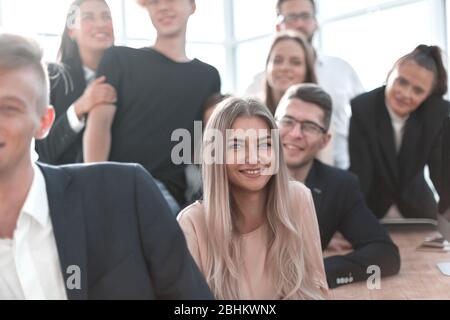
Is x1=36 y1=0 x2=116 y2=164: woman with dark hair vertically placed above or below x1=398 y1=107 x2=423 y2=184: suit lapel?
above

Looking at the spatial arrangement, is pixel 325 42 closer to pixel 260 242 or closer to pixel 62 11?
pixel 62 11

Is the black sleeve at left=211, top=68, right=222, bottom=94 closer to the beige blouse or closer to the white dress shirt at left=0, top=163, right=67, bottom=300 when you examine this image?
the beige blouse

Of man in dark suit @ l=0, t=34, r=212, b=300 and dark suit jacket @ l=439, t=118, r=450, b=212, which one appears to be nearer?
man in dark suit @ l=0, t=34, r=212, b=300

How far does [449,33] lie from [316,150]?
403mm

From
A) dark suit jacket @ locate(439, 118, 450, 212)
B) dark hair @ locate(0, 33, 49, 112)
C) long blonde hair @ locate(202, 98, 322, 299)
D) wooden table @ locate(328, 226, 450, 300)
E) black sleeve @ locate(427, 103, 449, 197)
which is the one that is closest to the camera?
dark hair @ locate(0, 33, 49, 112)

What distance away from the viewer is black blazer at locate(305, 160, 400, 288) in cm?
112

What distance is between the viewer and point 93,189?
0.66m

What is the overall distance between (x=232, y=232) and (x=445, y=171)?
1.98 ft

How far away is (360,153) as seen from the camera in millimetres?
1472

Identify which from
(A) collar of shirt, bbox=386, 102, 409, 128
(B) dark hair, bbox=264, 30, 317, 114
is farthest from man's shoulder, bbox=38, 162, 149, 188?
(A) collar of shirt, bbox=386, 102, 409, 128

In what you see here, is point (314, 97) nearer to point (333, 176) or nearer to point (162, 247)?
point (333, 176)

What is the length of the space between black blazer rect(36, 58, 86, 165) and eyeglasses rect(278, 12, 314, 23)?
506 mm

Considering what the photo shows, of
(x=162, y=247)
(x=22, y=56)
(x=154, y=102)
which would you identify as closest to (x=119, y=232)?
(x=162, y=247)
